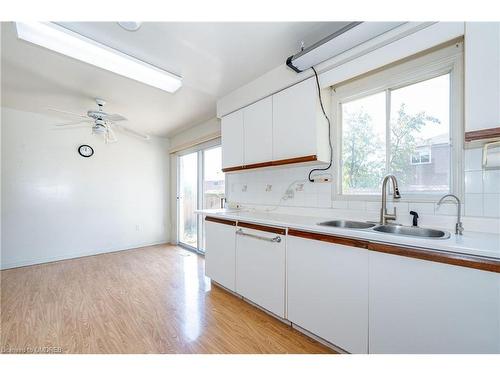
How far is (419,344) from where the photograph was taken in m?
1.10

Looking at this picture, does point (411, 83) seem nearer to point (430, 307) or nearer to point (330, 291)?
point (430, 307)

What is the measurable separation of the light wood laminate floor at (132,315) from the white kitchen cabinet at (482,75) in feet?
5.83

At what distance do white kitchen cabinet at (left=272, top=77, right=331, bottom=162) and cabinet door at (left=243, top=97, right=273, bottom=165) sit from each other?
0.07 metres

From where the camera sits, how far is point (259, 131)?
2371mm

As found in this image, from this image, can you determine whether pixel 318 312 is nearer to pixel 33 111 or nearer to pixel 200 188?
pixel 200 188

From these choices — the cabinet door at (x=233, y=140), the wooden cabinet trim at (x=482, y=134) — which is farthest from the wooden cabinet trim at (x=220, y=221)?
the wooden cabinet trim at (x=482, y=134)

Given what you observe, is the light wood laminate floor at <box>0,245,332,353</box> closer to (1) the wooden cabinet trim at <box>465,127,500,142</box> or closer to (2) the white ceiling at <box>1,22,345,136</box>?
(1) the wooden cabinet trim at <box>465,127,500,142</box>

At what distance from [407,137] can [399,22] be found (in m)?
0.81

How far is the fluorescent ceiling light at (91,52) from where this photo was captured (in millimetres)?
1757

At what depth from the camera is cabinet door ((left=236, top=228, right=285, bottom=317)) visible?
1.77 meters

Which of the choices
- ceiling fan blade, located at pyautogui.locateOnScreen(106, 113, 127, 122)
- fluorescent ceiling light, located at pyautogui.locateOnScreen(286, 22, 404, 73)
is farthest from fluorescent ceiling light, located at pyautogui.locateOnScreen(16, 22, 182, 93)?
fluorescent ceiling light, located at pyautogui.locateOnScreen(286, 22, 404, 73)

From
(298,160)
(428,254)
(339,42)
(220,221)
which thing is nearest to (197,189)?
(220,221)

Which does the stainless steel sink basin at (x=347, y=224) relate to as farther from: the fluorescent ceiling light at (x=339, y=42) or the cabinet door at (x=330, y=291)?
the fluorescent ceiling light at (x=339, y=42)

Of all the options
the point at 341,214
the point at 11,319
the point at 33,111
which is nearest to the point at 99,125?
the point at 33,111
